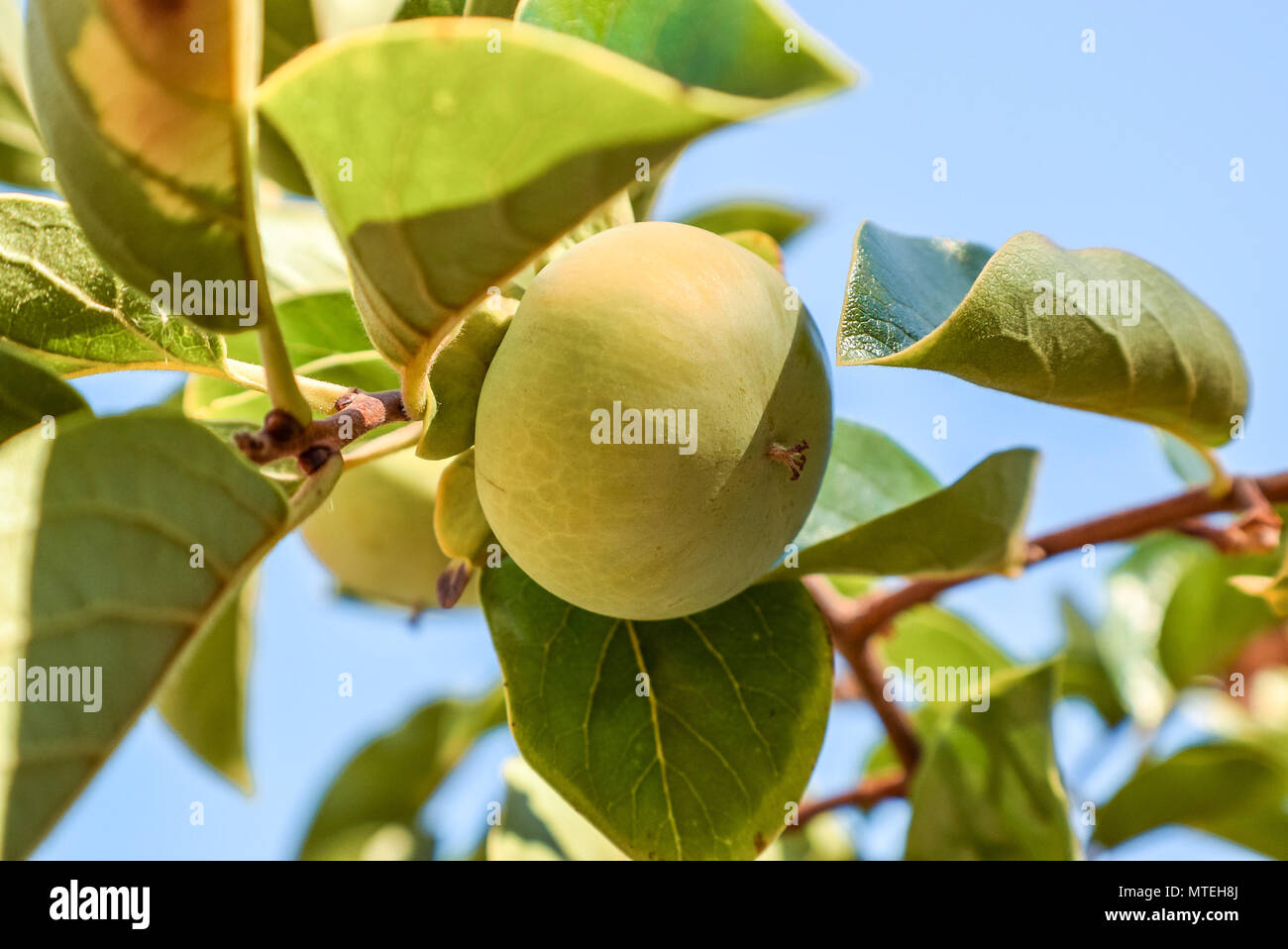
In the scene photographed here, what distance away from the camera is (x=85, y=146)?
0.55 metres

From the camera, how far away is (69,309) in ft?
2.64

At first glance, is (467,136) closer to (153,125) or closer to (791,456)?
(153,125)

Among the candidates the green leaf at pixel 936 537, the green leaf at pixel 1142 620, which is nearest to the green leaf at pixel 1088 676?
the green leaf at pixel 1142 620

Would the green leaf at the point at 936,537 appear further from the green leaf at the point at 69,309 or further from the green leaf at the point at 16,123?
the green leaf at the point at 16,123

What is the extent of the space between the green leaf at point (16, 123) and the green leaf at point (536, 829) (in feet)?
3.22

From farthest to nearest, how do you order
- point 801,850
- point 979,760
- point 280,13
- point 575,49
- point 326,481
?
1. point 801,850
2. point 979,760
3. point 280,13
4. point 326,481
5. point 575,49

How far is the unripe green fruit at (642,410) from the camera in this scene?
2.09 ft

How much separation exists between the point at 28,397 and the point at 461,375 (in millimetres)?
288

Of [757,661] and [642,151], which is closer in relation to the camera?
[642,151]

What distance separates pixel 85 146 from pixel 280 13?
459mm

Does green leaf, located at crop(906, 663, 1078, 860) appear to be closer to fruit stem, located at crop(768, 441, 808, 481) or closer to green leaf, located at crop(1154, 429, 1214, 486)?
green leaf, located at crop(1154, 429, 1214, 486)

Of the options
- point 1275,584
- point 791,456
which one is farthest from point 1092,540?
point 791,456
